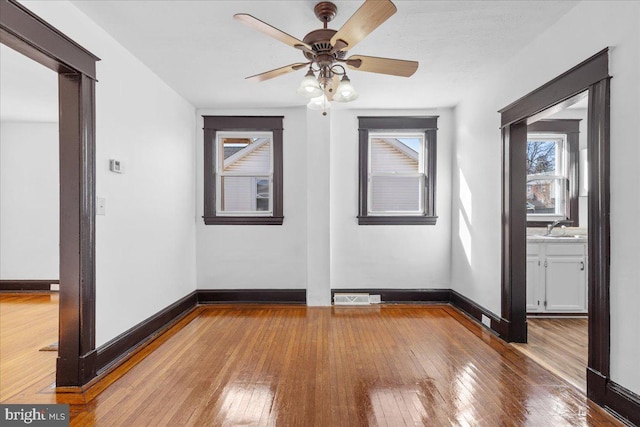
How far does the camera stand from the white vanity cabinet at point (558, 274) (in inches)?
161

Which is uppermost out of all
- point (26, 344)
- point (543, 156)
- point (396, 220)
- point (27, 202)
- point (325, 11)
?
point (325, 11)

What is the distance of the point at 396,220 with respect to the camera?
492 centimetres

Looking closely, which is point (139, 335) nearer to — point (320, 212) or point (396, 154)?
point (320, 212)

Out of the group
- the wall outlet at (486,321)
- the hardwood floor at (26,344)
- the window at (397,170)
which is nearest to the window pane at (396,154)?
the window at (397,170)

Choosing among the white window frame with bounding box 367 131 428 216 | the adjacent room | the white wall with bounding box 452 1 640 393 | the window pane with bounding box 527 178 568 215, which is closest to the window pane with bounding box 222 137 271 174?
the adjacent room

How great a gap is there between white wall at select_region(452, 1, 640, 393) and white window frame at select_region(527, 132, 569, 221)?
4.14ft

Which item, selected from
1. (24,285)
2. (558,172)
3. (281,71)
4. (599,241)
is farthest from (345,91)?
(24,285)

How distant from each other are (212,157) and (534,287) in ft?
14.6

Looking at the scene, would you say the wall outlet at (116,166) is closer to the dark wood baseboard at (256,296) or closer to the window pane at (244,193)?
the window pane at (244,193)

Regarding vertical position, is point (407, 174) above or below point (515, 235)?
above

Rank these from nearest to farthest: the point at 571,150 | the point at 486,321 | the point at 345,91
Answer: the point at 345,91 < the point at 486,321 < the point at 571,150

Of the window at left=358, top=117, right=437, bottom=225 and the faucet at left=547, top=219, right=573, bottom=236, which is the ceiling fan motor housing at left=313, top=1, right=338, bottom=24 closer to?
the window at left=358, top=117, right=437, bottom=225

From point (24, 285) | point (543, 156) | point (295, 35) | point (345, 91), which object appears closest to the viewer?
point (345, 91)

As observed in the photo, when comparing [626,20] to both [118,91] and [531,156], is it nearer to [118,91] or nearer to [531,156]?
[531,156]
